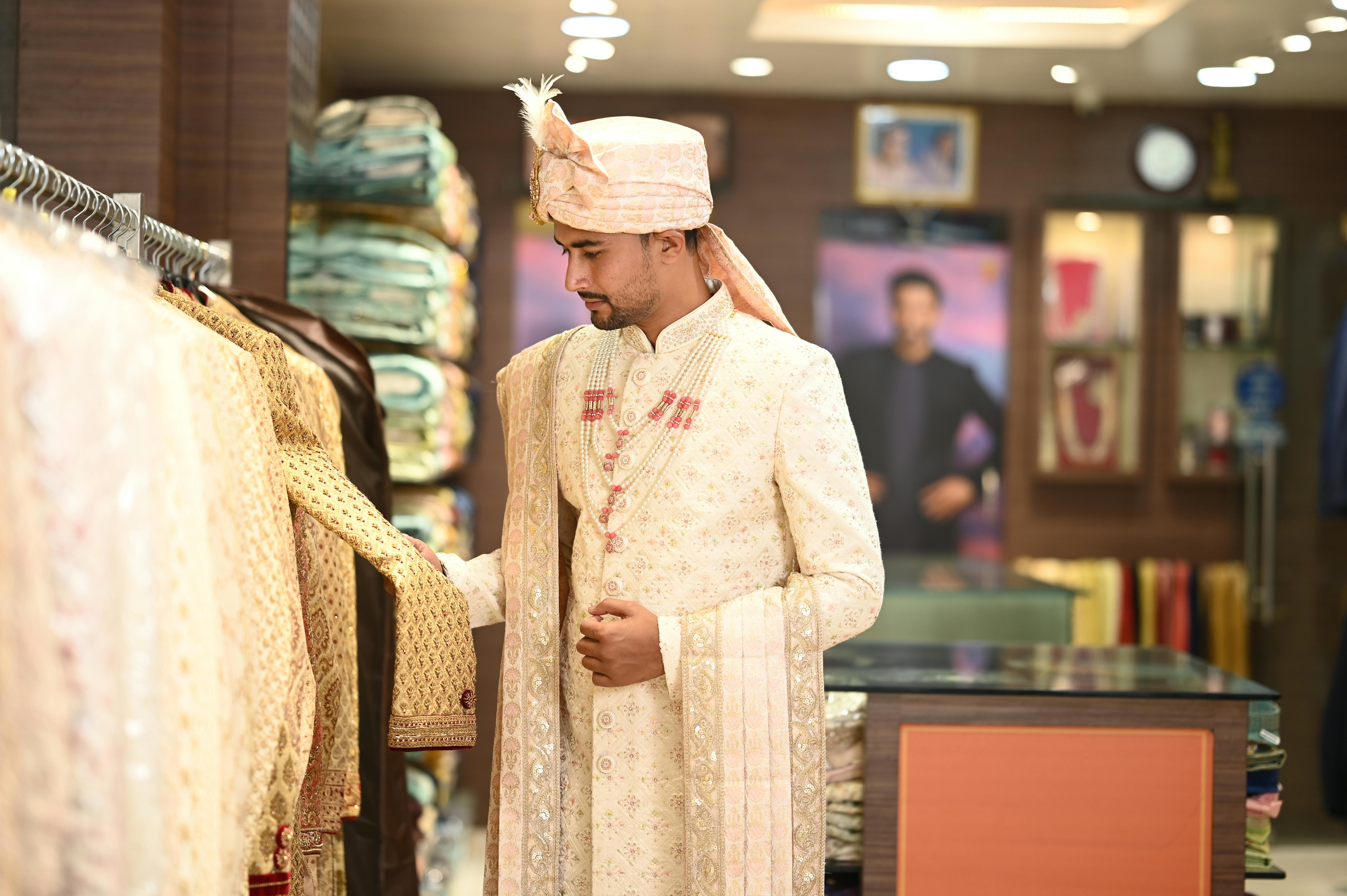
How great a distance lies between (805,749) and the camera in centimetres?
185

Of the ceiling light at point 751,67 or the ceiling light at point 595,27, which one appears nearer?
the ceiling light at point 595,27

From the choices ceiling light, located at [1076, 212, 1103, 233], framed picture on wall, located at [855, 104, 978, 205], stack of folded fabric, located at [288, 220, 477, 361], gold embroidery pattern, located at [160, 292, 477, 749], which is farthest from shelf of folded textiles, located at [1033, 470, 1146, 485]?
gold embroidery pattern, located at [160, 292, 477, 749]

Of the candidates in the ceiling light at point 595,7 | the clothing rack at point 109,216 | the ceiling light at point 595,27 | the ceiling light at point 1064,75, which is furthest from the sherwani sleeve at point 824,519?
the ceiling light at point 1064,75

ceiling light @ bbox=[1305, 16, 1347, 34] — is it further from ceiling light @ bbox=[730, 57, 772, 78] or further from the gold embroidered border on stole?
the gold embroidered border on stole

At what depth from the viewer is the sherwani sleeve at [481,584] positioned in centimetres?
201

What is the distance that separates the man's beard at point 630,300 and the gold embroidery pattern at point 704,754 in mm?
434

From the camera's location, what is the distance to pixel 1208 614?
17.2ft

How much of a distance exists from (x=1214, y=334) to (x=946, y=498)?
125 cm

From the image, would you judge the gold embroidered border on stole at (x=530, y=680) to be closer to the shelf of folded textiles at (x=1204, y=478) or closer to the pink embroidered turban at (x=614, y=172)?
the pink embroidered turban at (x=614, y=172)

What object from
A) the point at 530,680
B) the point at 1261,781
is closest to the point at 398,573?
the point at 530,680

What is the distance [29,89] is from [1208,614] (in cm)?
452

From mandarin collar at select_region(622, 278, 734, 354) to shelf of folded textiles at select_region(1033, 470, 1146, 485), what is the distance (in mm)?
3703

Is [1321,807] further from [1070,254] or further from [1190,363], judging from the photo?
[1070,254]

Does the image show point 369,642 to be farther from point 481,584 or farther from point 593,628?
point 593,628
